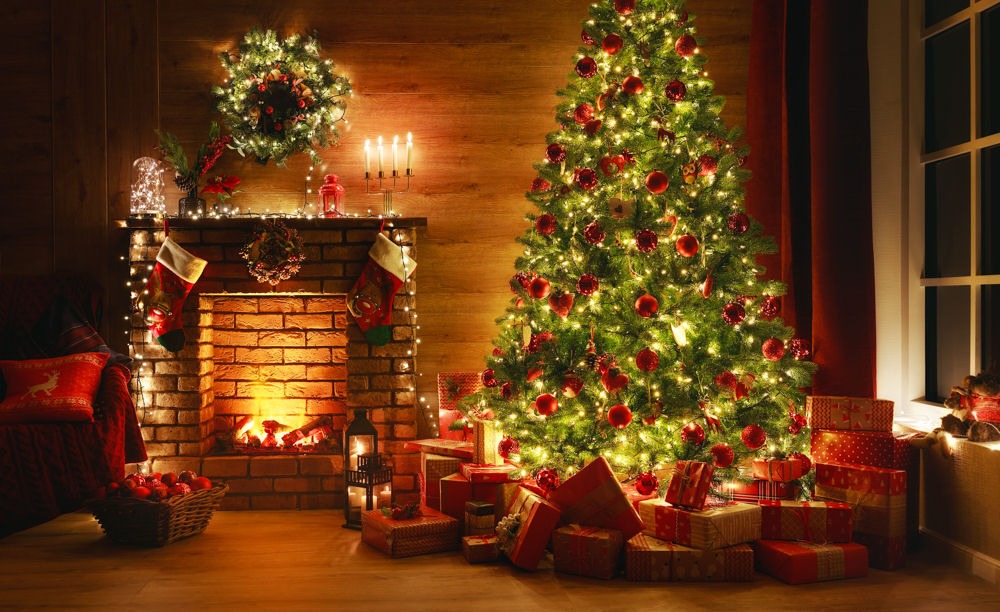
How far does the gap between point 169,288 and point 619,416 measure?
215 cm

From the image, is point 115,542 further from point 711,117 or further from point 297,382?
point 711,117

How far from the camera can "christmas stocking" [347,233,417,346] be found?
11.3ft

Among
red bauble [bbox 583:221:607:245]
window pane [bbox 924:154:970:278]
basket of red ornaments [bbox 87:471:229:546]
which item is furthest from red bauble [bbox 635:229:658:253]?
basket of red ornaments [bbox 87:471:229:546]

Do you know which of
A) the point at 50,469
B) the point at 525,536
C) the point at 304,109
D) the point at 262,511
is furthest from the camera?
the point at 304,109

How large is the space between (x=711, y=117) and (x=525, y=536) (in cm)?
170

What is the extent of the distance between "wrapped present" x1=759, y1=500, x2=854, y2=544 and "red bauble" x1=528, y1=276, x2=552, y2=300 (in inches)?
42.5

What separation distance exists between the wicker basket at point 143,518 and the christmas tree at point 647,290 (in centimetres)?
130

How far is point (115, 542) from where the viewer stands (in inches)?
112

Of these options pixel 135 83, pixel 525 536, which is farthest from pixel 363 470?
pixel 135 83

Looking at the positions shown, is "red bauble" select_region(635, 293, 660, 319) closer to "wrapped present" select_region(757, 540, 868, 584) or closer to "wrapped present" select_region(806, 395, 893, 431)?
"wrapped present" select_region(806, 395, 893, 431)

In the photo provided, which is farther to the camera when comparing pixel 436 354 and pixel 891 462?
pixel 436 354

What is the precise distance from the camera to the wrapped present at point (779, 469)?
8.68 feet

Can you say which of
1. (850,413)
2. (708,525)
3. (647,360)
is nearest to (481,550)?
(708,525)

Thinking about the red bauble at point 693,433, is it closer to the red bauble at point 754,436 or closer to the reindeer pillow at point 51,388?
the red bauble at point 754,436
